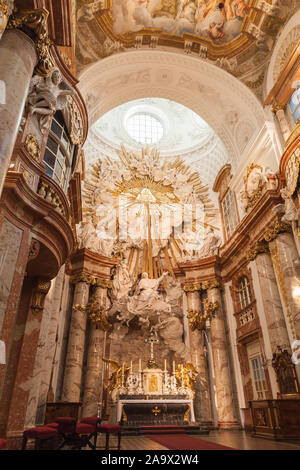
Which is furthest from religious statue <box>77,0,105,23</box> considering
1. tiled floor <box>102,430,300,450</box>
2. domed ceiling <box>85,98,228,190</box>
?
tiled floor <box>102,430,300,450</box>

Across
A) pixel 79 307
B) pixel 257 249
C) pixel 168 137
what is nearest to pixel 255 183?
pixel 257 249

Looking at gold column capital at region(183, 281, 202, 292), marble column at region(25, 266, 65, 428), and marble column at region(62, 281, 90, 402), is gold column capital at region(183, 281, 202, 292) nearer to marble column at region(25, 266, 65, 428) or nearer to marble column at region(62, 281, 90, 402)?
marble column at region(62, 281, 90, 402)

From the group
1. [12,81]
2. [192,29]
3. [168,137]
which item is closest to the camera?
[12,81]

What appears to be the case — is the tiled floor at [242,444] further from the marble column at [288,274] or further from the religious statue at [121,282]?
the religious statue at [121,282]

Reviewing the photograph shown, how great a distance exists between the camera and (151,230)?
58.9 ft

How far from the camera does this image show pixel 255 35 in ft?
43.2

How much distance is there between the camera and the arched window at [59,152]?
28.8 ft

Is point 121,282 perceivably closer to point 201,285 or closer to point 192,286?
point 192,286

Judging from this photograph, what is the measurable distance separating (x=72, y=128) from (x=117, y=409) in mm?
9589

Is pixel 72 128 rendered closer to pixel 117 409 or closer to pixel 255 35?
pixel 255 35

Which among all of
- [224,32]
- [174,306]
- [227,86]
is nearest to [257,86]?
[227,86]

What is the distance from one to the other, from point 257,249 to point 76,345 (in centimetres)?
792

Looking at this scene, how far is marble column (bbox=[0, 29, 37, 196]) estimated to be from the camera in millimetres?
4570

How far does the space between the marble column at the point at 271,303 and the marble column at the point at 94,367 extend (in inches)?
275
